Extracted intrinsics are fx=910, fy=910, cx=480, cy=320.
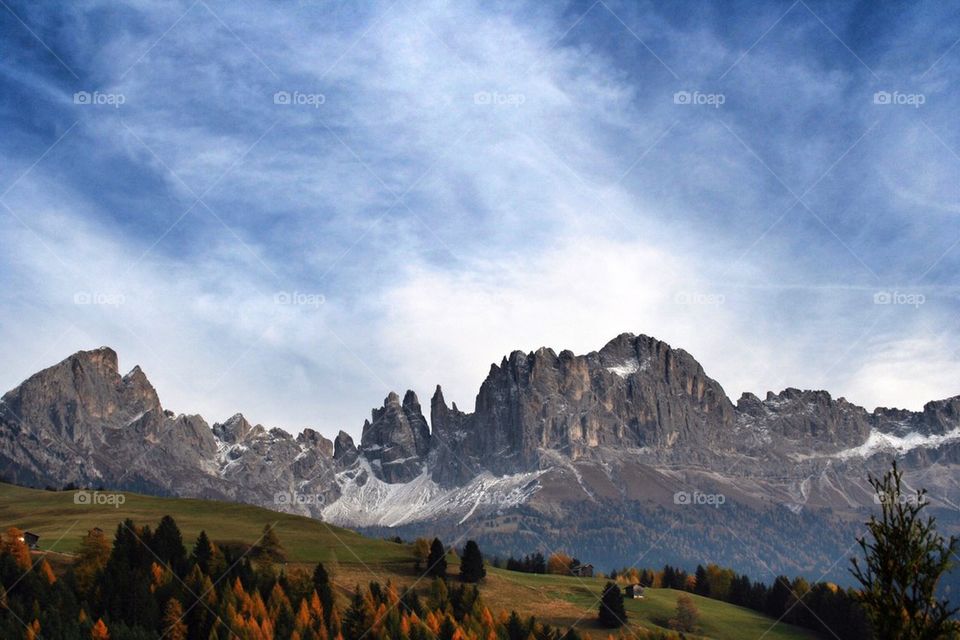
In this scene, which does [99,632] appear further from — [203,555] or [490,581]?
[490,581]

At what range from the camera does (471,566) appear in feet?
532

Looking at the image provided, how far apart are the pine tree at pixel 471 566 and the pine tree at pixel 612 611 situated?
72.5ft

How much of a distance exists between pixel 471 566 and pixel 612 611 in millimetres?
26308

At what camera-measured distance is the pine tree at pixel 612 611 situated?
15025cm

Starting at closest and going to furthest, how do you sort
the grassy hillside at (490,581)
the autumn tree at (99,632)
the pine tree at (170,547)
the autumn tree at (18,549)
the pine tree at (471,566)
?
the autumn tree at (99,632) < the autumn tree at (18,549) < the pine tree at (170,547) < the grassy hillside at (490,581) < the pine tree at (471,566)

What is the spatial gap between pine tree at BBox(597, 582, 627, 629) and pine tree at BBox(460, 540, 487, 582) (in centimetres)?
2209

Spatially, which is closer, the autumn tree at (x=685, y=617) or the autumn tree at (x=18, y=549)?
the autumn tree at (x=18, y=549)

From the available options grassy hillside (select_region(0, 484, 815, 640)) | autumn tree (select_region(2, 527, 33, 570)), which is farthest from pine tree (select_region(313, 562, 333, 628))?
autumn tree (select_region(2, 527, 33, 570))

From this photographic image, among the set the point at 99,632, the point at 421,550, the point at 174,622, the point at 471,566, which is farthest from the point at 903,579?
the point at 421,550

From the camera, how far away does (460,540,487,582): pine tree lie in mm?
161500

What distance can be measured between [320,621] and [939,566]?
10782 cm

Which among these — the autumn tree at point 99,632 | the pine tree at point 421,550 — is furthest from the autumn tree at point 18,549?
the pine tree at point 421,550

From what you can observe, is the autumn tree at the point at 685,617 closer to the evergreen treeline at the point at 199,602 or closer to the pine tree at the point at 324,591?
the evergreen treeline at the point at 199,602

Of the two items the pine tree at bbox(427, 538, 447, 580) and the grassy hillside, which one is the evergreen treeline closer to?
the grassy hillside
